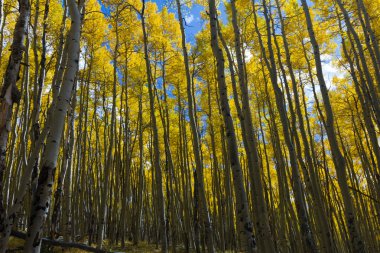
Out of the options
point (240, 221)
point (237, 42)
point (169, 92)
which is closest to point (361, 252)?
point (240, 221)

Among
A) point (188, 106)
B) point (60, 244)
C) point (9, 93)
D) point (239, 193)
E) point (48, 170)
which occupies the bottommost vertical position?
point (60, 244)

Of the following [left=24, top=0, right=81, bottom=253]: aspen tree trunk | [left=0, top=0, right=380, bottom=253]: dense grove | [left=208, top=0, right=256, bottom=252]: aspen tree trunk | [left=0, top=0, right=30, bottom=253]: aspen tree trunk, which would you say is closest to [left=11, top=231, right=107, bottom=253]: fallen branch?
[left=0, top=0, right=380, bottom=253]: dense grove

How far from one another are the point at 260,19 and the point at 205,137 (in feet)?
27.4

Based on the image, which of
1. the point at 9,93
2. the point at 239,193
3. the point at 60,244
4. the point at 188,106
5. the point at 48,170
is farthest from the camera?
the point at 188,106

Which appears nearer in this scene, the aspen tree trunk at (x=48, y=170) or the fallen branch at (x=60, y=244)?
the aspen tree trunk at (x=48, y=170)

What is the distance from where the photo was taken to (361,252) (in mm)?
5414

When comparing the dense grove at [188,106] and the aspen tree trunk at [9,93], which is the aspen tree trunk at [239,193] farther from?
the aspen tree trunk at [9,93]

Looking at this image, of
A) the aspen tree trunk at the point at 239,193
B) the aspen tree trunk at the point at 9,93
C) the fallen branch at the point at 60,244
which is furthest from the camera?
the fallen branch at the point at 60,244

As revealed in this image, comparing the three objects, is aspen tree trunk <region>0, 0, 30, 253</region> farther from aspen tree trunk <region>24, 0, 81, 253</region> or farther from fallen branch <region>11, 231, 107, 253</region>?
fallen branch <region>11, 231, 107, 253</region>

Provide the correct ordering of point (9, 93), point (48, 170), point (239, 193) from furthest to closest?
point (239, 193)
point (9, 93)
point (48, 170)

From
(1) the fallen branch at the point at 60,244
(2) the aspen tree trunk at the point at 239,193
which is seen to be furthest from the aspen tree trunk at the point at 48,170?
(1) the fallen branch at the point at 60,244

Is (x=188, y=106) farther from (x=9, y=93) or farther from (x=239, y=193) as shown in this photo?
(x=9, y=93)

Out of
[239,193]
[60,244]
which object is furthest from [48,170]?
[60,244]

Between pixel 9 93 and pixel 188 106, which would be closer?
pixel 9 93
